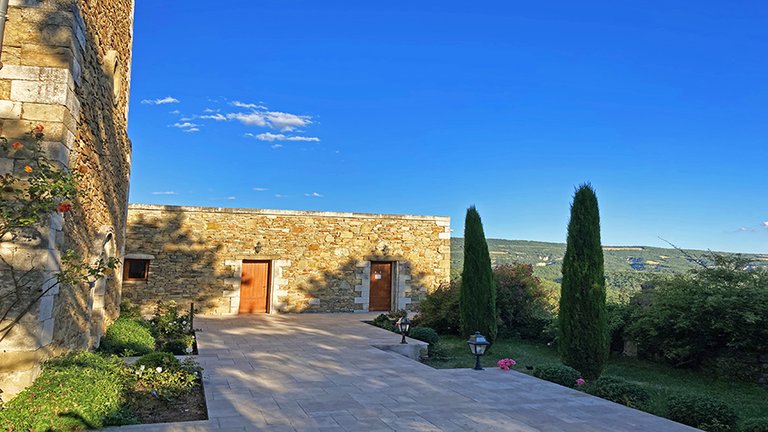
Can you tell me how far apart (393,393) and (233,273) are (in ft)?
34.3

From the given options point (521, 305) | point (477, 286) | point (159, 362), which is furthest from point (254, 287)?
point (159, 362)

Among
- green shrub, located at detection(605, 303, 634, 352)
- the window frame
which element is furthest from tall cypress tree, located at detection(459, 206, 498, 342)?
the window frame

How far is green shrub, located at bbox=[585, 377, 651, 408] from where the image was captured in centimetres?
607

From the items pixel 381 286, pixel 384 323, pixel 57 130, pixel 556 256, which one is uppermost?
pixel 57 130

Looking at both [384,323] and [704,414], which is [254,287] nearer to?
[384,323]

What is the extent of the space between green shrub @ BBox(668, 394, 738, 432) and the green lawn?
0.24 m

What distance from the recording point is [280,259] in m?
16.0

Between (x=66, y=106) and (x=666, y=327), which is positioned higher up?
(x=66, y=106)

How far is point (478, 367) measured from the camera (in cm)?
782

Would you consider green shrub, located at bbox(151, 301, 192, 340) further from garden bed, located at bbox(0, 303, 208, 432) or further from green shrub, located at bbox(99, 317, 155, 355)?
garden bed, located at bbox(0, 303, 208, 432)

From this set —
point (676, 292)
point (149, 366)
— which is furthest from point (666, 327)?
point (149, 366)

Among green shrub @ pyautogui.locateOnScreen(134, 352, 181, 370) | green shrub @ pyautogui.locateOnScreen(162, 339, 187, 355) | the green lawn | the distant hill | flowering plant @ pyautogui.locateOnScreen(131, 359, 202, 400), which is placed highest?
the distant hill

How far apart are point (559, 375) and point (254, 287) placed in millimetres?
11067

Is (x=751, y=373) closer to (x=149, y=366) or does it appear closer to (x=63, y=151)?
(x=149, y=366)
